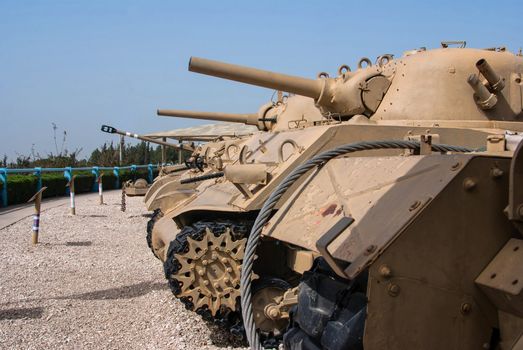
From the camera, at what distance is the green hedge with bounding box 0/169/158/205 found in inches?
715

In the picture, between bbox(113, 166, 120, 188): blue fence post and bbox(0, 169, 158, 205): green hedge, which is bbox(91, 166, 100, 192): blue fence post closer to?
bbox(0, 169, 158, 205): green hedge

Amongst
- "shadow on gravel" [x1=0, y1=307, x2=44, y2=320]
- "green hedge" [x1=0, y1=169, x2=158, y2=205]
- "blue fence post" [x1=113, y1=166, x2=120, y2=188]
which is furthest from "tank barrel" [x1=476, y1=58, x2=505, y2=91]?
"blue fence post" [x1=113, y1=166, x2=120, y2=188]

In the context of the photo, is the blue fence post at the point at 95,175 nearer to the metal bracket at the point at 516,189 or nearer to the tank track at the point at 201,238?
the tank track at the point at 201,238

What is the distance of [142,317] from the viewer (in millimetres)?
6406

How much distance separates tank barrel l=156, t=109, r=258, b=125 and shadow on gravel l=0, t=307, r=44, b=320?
21.0ft

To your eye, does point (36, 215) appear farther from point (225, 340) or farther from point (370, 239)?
point (370, 239)

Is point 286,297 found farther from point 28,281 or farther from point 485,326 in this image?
point 28,281

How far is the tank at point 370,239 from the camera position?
7.82ft

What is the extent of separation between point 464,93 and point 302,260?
3122 mm

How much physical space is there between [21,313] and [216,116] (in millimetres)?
7163

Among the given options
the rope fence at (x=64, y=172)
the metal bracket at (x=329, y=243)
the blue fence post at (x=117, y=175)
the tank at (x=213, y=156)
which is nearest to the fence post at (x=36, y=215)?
the tank at (x=213, y=156)

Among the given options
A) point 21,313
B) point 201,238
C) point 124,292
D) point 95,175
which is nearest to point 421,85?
point 201,238

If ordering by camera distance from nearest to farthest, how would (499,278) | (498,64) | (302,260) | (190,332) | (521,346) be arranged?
(521,346), (499,278), (302,260), (190,332), (498,64)

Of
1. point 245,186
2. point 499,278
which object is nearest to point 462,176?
point 499,278
